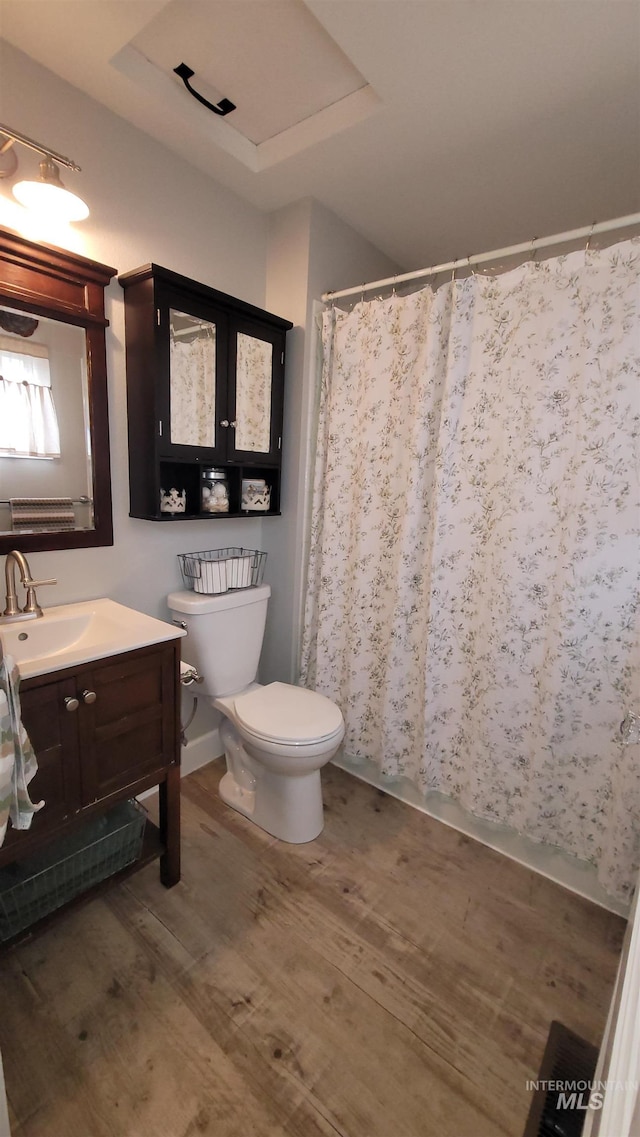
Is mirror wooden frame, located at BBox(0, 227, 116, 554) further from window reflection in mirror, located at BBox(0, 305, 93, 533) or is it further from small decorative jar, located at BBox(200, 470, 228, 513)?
small decorative jar, located at BBox(200, 470, 228, 513)

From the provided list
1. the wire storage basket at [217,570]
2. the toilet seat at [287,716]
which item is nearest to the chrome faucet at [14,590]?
the wire storage basket at [217,570]

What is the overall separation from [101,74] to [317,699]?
6.65 feet

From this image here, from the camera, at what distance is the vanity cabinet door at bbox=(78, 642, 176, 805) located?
1185mm

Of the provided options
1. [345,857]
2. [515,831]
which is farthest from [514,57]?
[345,857]

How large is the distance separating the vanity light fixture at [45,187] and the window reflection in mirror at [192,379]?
355mm

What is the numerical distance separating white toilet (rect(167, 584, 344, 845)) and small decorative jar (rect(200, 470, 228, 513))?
1.10ft

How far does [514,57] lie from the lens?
118cm

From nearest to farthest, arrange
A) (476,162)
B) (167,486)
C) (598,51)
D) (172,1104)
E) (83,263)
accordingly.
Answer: (172,1104)
(598,51)
(83,263)
(476,162)
(167,486)

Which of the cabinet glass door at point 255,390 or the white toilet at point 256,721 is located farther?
the cabinet glass door at point 255,390

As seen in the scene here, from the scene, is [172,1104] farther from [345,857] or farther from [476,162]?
[476,162]

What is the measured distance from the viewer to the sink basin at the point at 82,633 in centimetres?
121

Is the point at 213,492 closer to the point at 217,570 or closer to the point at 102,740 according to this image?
the point at 217,570

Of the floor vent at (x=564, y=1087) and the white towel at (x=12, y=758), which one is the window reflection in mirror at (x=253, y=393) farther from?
the floor vent at (x=564, y=1087)

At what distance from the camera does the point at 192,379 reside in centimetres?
164
